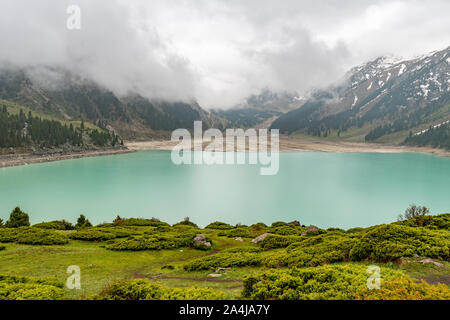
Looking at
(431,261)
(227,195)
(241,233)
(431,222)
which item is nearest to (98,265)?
(241,233)

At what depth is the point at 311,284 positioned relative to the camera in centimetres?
1034

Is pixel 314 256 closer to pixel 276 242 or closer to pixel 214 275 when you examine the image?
pixel 214 275

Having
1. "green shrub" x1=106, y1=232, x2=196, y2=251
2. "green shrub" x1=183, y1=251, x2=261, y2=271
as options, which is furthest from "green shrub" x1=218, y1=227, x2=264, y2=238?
"green shrub" x1=183, y1=251, x2=261, y2=271

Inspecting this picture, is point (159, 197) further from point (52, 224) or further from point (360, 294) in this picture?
point (360, 294)

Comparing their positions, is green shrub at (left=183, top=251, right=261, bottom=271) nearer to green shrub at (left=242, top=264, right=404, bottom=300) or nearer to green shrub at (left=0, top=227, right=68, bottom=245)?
green shrub at (left=242, top=264, right=404, bottom=300)

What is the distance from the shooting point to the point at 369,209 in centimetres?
5653

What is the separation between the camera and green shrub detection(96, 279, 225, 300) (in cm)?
945

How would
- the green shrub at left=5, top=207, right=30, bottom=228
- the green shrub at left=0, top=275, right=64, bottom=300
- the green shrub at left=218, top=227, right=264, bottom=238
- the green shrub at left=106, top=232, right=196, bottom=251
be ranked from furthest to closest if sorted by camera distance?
the green shrub at left=5, top=207, right=30, bottom=228 < the green shrub at left=218, top=227, right=264, bottom=238 < the green shrub at left=106, top=232, right=196, bottom=251 < the green shrub at left=0, top=275, right=64, bottom=300

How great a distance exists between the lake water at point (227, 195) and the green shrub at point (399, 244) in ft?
112

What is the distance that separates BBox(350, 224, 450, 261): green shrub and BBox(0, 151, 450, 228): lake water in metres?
34.0

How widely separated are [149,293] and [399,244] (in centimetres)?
1302
